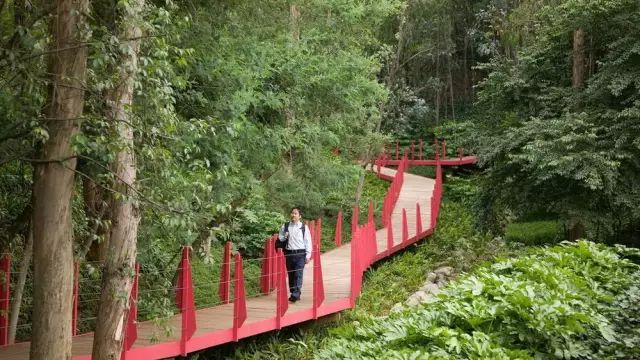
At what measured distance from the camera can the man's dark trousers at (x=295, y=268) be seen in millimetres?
10827

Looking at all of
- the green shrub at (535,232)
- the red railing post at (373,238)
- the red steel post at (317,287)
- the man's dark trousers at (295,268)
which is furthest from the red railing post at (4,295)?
the green shrub at (535,232)

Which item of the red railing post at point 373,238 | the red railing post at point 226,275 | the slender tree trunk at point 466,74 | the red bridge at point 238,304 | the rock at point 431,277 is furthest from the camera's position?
the slender tree trunk at point 466,74

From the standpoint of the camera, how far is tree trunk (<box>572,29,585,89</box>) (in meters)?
16.0

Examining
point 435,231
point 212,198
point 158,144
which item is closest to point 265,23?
point 212,198

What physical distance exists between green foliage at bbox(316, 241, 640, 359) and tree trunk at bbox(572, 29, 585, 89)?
27.0 feet

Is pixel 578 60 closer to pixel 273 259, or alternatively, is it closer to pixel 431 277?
pixel 431 277

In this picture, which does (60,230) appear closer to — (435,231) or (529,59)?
(529,59)

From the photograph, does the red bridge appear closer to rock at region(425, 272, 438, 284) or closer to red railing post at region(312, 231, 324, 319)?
red railing post at region(312, 231, 324, 319)

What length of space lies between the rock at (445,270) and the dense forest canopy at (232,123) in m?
1.66

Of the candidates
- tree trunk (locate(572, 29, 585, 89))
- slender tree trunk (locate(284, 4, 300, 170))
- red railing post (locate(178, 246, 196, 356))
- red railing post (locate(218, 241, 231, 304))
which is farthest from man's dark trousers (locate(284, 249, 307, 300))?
tree trunk (locate(572, 29, 585, 89))

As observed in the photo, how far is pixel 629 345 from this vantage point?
24.0 feet

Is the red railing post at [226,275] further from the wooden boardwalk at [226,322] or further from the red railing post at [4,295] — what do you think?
the red railing post at [4,295]

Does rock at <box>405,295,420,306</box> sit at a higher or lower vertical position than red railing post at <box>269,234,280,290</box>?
lower

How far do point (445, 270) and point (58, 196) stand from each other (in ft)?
38.2
